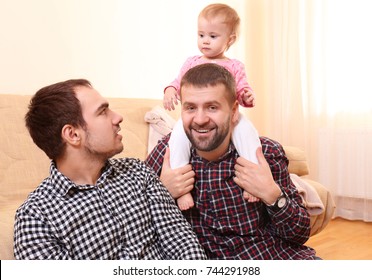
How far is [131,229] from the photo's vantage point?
142 cm

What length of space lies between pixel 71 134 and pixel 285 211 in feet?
2.18

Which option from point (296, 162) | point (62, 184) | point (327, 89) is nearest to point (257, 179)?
point (62, 184)

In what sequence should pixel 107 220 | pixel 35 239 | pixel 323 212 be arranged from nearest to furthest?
pixel 35 239 < pixel 107 220 < pixel 323 212

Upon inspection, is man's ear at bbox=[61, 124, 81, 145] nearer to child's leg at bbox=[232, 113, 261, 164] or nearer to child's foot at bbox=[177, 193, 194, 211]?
child's foot at bbox=[177, 193, 194, 211]

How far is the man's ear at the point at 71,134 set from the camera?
56.4 inches

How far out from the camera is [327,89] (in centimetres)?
395

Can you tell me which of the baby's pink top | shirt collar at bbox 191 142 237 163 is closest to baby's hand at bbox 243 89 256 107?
the baby's pink top

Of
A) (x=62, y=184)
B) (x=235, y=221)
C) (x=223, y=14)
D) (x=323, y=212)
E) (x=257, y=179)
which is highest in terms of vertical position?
(x=223, y=14)

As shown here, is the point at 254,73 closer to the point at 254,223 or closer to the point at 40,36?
the point at 40,36

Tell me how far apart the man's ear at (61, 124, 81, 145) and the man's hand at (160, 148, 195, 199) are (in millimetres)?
343

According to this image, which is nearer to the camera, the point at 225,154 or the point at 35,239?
the point at 35,239

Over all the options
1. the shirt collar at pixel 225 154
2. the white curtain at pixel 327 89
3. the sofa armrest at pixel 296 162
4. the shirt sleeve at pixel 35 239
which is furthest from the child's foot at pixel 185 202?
the white curtain at pixel 327 89

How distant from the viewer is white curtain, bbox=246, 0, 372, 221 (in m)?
3.77

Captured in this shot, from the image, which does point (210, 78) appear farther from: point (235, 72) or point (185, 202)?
point (235, 72)
